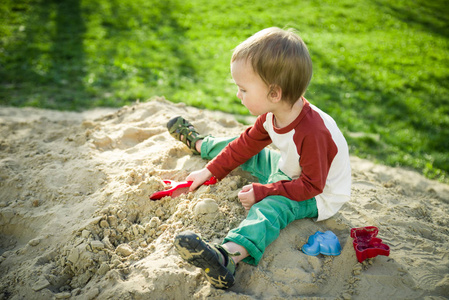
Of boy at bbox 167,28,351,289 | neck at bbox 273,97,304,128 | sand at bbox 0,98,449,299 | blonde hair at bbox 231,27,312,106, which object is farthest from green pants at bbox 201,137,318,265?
blonde hair at bbox 231,27,312,106

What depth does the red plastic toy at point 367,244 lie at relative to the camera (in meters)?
2.11

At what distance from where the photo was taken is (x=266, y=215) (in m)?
2.14

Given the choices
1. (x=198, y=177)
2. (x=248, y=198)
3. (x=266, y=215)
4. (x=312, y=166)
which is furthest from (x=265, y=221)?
(x=198, y=177)

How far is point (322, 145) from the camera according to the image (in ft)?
6.90

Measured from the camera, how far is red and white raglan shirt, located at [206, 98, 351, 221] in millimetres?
2102

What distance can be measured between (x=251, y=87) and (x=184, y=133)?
117cm

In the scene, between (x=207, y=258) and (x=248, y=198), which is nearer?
(x=207, y=258)

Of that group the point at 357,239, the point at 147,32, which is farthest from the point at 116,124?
the point at 147,32

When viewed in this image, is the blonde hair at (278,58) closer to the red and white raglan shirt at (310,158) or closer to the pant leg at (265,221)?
the red and white raglan shirt at (310,158)

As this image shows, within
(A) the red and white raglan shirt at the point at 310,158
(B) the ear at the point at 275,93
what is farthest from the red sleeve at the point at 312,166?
(B) the ear at the point at 275,93

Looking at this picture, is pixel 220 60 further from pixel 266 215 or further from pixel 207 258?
pixel 207 258

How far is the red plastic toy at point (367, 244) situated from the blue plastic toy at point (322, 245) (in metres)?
0.12

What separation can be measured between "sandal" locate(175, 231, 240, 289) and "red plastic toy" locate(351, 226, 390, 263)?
847 millimetres

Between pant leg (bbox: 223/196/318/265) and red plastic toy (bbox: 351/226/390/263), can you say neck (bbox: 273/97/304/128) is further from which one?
red plastic toy (bbox: 351/226/390/263)
